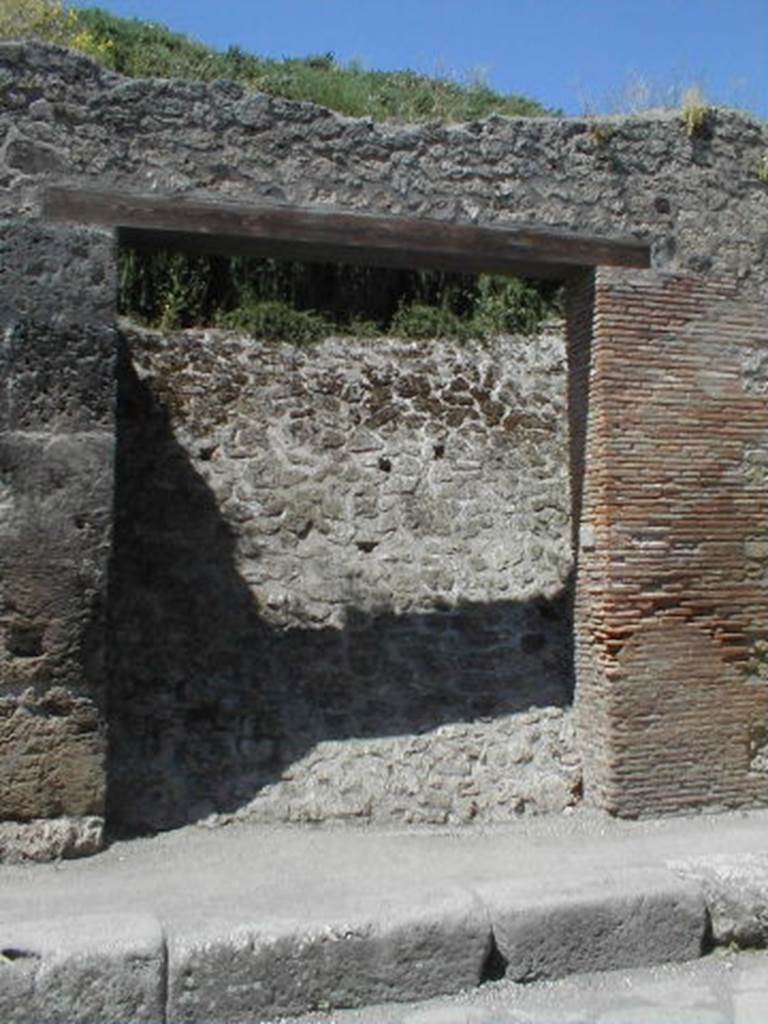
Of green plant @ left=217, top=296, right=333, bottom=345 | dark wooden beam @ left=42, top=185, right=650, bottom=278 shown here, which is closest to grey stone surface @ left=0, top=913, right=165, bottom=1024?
dark wooden beam @ left=42, top=185, right=650, bottom=278

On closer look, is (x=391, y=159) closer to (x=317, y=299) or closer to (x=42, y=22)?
(x=317, y=299)

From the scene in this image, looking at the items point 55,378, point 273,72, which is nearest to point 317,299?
point 55,378

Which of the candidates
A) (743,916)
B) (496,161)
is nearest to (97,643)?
(743,916)

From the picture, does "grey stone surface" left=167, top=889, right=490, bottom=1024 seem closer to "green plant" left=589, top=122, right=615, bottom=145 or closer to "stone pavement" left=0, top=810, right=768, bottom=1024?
"stone pavement" left=0, top=810, right=768, bottom=1024

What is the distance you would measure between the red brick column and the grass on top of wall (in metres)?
6.72

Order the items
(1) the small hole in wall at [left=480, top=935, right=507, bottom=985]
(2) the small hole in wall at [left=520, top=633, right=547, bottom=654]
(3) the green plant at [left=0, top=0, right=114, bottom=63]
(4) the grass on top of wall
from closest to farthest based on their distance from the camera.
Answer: (1) the small hole in wall at [left=480, top=935, right=507, bottom=985] → (2) the small hole in wall at [left=520, top=633, right=547, bottom=654] → (3) the green plant at [left=0, top=0, right=114, bottom=63] → (4) the grass on top of wall

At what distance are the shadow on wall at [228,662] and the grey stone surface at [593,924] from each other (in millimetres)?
2131

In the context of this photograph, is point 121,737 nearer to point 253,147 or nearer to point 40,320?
point 40,320

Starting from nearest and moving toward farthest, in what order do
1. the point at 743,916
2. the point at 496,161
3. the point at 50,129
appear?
the point at 743,916 < the point at 50,129 < the point at 496,161

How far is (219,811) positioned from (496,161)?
392 centimetres

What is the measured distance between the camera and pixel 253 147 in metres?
6.40

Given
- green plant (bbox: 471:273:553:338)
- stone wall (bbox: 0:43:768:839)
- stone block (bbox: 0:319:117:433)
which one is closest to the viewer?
stone block (bbox: 0:319:117:433)

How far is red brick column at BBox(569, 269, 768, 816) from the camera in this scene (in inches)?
258

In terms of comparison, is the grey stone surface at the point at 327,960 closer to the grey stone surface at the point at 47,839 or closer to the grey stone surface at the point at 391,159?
the grey stone surface at the point at 47,839
